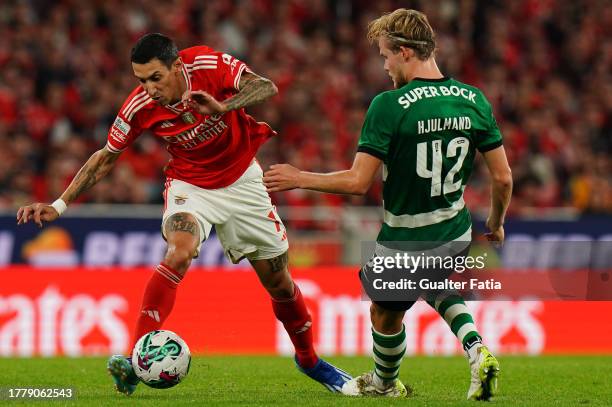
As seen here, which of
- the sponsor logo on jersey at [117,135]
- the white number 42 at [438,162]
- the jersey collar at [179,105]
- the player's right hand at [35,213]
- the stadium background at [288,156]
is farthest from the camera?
the stadium background at [288,156]

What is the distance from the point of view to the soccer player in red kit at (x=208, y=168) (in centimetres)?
743

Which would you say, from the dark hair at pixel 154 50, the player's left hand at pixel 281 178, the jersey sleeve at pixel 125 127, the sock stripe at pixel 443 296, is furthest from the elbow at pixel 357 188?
the jersey sleeve at pixel 125 127

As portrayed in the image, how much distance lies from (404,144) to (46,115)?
34.7 feet

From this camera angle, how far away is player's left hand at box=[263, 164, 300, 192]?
6.03 meters

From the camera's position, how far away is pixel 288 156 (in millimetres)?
17078

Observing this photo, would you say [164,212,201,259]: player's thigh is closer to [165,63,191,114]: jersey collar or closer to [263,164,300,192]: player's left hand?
[165,63,191,114]: jersey collar

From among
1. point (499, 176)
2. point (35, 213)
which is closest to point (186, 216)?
point (35, 213)

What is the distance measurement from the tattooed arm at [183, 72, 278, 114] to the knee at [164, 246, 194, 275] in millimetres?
870

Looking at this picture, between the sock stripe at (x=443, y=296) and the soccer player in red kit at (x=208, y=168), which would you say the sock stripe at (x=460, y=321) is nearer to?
the sock stripe at (x=443, y=296)

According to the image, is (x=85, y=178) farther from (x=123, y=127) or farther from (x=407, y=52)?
(x=407, y=52)

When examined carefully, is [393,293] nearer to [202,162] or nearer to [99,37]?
[202,162]

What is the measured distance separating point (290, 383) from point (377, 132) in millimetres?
2480

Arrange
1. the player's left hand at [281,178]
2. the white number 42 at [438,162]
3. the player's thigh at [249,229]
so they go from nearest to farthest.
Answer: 1. the player's left hand at [281,178]
2. the white number 42 at [438,162]
3. the player's thigh at [249,229]

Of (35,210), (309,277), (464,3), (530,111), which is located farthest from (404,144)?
(464,3)
